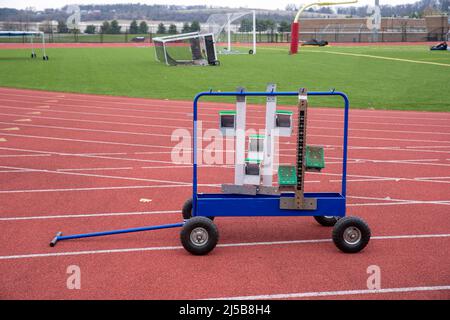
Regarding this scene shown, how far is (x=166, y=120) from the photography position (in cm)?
1345

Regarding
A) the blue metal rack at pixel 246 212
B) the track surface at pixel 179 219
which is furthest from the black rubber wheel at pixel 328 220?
the blue metal rack at pixel 246 212

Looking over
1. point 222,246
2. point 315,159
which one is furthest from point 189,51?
point 222,246

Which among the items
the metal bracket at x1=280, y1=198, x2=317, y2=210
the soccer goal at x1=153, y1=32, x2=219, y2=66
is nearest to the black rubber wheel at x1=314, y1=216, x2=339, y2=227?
the metal bracket at x1=280, y1=198, x2=317, y2=210

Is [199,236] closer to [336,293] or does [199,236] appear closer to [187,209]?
[187,209]

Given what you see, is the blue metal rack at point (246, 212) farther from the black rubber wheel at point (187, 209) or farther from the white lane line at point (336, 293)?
the white lane line at point (336, 293)

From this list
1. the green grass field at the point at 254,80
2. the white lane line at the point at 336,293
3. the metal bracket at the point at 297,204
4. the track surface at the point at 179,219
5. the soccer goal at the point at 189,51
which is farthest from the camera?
the soccer goal at the point at 189,51

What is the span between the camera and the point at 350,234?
17.5 feet

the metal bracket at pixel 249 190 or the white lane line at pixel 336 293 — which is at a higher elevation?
the metal bracket at pixel 249 190

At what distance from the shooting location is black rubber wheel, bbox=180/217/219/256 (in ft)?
17.2

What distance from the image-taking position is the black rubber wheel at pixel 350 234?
5.30 metres

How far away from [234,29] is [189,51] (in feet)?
95.2

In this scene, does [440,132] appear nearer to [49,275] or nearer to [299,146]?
[299,146]

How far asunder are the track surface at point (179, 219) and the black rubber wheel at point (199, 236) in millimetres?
128

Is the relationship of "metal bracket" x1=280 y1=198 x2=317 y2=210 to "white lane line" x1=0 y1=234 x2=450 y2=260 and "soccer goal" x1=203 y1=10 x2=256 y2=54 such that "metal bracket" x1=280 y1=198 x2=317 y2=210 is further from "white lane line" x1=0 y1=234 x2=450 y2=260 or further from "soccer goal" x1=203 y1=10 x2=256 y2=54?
"soccer goal" x1=203 y1=10 x2=256 y2=54
